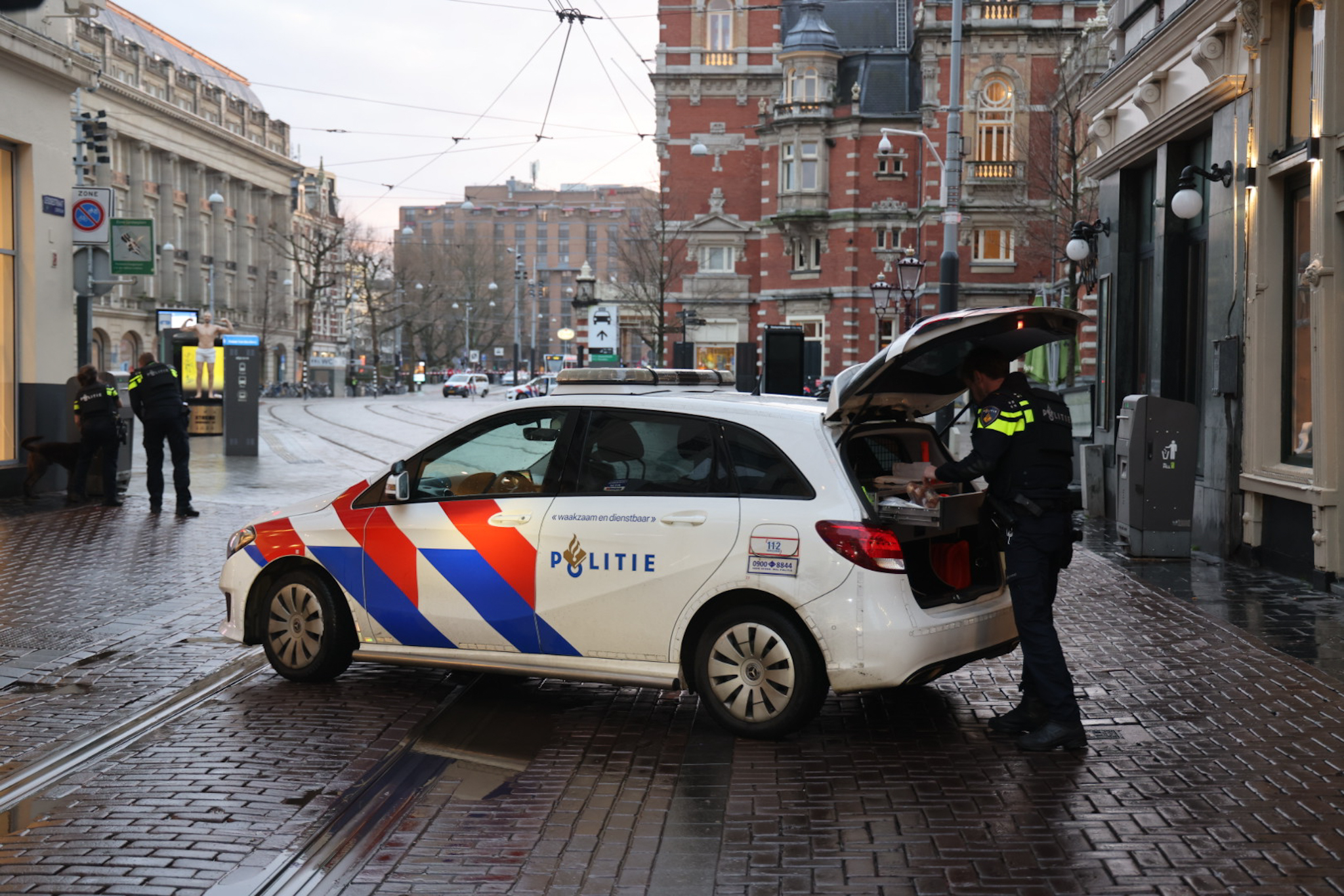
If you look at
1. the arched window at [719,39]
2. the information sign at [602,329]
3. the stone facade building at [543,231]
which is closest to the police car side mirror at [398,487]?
the information sign at [602,329]

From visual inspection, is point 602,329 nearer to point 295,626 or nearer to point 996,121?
point 996,121

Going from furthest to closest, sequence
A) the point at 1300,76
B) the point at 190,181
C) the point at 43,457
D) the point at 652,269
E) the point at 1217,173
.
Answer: the point at 190,181 → the point at 652,269 → the point at 43,457 → the point at 1217,173 → the point at 1300,76

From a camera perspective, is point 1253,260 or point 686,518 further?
point 1253,260

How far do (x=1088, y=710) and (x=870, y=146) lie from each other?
53502mm

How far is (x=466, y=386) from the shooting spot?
73.0 metres

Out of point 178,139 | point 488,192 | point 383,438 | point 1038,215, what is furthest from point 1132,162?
point 488,192

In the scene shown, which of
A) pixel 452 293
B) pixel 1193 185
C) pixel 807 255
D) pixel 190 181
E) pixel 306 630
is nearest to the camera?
pixel 306 630

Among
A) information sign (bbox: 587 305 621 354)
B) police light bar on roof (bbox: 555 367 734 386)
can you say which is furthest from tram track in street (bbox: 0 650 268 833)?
information sign (bbox: 587 305 621 354)

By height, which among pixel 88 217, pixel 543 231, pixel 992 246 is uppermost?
pixel 543 231

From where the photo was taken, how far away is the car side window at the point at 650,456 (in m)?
6.27

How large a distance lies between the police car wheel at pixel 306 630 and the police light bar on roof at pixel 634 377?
1.76 metres

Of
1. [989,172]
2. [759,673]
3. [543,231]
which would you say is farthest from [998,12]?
[543,231]

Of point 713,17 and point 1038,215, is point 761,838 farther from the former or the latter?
point 713,17

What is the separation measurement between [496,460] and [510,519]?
0.36 meters
